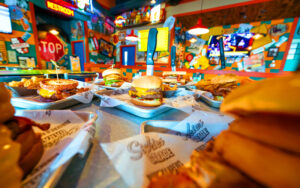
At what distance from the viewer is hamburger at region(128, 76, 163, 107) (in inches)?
33.2

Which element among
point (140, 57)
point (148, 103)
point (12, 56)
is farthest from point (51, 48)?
point (148, 103)

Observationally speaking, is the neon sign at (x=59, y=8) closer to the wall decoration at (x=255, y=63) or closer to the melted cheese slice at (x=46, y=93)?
the melted cheese slice at (x=46, y=93)

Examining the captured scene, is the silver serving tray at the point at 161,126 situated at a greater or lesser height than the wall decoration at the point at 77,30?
lesser

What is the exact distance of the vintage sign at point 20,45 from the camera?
3.34 meters

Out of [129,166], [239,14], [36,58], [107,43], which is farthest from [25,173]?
[107,43]

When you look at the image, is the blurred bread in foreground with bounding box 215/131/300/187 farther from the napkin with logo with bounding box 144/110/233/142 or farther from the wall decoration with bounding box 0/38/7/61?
the wall decoration with bounding box 0/38/7/61

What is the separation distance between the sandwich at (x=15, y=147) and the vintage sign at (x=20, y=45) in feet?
16.1

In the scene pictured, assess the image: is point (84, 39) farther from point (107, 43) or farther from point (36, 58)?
point (36, 58)

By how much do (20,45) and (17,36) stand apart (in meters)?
0.25

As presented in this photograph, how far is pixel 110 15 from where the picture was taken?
602cm

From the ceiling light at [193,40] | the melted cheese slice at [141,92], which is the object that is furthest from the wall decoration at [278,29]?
the melted cheese slice at [141,92]

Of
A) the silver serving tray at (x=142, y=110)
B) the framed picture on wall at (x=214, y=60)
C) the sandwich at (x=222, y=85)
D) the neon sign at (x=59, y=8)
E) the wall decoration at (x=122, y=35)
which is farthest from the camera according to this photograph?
the wall decoration at (x=122, y=35)

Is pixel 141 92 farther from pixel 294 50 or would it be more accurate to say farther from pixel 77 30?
pixel 294 50

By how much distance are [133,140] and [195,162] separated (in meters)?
0.21
